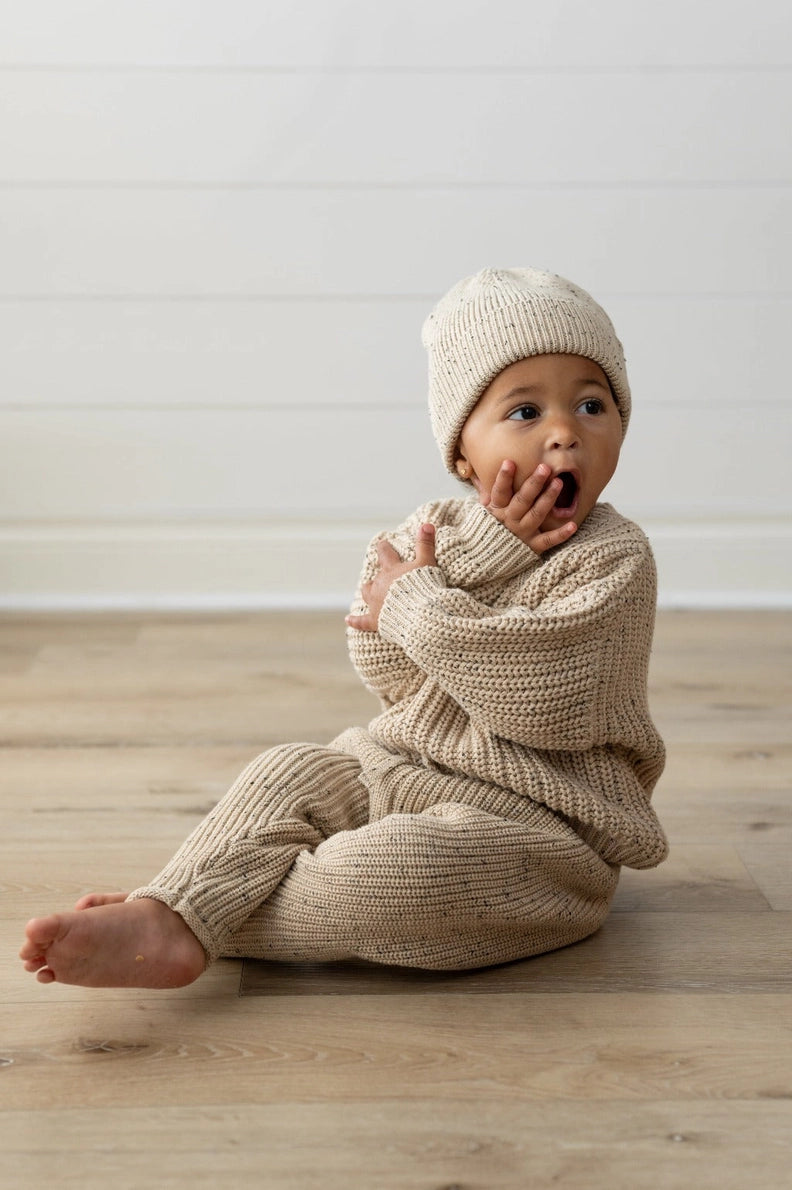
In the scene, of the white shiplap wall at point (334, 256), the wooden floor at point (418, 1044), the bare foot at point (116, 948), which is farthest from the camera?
the white shiplap wall at point (334, 256)

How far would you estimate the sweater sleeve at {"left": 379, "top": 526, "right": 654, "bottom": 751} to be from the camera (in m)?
1.23

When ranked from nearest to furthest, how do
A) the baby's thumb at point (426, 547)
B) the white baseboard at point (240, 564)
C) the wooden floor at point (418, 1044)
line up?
the wooden floor at point (418, 1044)
the baby's thumb at point (426, 547)
the white baseboard at point (240, 564)

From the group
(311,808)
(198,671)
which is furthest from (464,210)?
(311,808)

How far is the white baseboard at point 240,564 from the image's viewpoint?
9.11ft

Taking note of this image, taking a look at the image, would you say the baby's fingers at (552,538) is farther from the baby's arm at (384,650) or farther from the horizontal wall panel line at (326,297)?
the horizontal wall panel line at (326,297)

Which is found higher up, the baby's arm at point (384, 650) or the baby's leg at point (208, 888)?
the baby's arm at point (384, 650)

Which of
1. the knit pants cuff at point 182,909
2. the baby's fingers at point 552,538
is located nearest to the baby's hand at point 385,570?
the baby's fingers at point 552,538

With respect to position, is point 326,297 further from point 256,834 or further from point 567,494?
point 256,834

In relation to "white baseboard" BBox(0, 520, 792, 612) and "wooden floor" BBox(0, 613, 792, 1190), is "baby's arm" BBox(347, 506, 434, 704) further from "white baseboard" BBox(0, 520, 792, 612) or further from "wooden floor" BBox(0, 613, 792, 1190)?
"white baseboard" BBox(0, 520, 792, 612)

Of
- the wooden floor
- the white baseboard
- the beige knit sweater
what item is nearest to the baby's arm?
the beige knit sweater

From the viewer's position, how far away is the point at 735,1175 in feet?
3.13

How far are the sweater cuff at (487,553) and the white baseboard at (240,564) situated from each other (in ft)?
4.85

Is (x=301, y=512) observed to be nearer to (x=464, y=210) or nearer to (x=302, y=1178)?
(x=464, y=210)

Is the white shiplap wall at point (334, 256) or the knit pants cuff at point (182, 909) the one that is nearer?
the knit pants cuff at point (182, 909)
